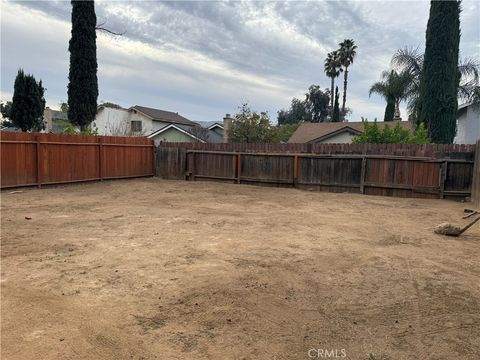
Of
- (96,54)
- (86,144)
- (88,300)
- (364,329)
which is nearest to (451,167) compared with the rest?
(364,329)

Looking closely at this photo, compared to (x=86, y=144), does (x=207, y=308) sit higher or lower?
lower

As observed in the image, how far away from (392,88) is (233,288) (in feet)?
76.3

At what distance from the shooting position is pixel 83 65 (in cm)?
1998

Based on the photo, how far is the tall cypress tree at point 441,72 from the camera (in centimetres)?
1734

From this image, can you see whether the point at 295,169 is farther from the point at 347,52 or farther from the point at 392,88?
the point at 347,52

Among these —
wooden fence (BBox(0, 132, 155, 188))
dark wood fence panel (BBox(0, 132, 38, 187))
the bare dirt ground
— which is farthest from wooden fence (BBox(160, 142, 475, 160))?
dark wood fence panel (BBox(0, 132, 38, 187))

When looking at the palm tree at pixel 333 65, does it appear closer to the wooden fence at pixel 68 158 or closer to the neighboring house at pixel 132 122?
the neighboring house at pixel 132 122

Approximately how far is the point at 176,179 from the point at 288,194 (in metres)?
6.22

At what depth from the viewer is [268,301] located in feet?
11.4

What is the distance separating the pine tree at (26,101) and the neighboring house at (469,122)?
28142 mm

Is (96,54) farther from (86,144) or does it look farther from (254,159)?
(254,159)

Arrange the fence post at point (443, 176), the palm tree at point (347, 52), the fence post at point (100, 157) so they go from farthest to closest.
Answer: the palm tree at point (347, 52), the fence post at point (100, 157), the fence post at point (443, 176)

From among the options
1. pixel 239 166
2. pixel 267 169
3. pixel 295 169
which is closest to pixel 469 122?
pixel 295 169

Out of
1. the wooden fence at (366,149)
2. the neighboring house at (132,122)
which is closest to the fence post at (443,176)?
the wooden fence at (366,149)
